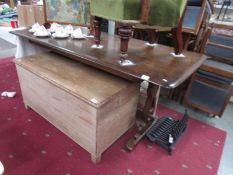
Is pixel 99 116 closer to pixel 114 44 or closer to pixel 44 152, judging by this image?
pixel 44 152

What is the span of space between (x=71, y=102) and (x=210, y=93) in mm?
1369

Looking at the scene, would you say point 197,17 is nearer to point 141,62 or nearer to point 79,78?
point 141,62

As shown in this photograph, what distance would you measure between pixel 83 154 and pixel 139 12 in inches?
40.5

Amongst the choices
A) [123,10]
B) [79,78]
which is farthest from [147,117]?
[123,10]

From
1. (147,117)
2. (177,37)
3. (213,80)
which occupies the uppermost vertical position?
(177,37)

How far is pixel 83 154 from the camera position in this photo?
1.30m

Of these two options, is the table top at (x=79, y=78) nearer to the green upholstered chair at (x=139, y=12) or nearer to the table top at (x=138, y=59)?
the table top at (x=138, y=59)

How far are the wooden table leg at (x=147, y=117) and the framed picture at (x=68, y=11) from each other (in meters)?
0.97

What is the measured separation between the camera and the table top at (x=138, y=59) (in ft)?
3.35

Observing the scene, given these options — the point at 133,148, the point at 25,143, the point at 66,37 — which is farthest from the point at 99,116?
the point at 66,37

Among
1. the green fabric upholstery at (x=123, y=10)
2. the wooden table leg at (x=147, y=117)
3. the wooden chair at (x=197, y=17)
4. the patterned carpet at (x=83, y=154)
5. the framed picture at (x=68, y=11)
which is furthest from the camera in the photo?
the framed picture at (x=68, y=11)

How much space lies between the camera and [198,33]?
1.74 meters

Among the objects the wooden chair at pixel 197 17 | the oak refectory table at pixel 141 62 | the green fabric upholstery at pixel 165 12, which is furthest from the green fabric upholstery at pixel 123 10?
the wooden chair at pixel 197 17

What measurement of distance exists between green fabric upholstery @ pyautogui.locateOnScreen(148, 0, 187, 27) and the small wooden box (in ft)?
1.44
